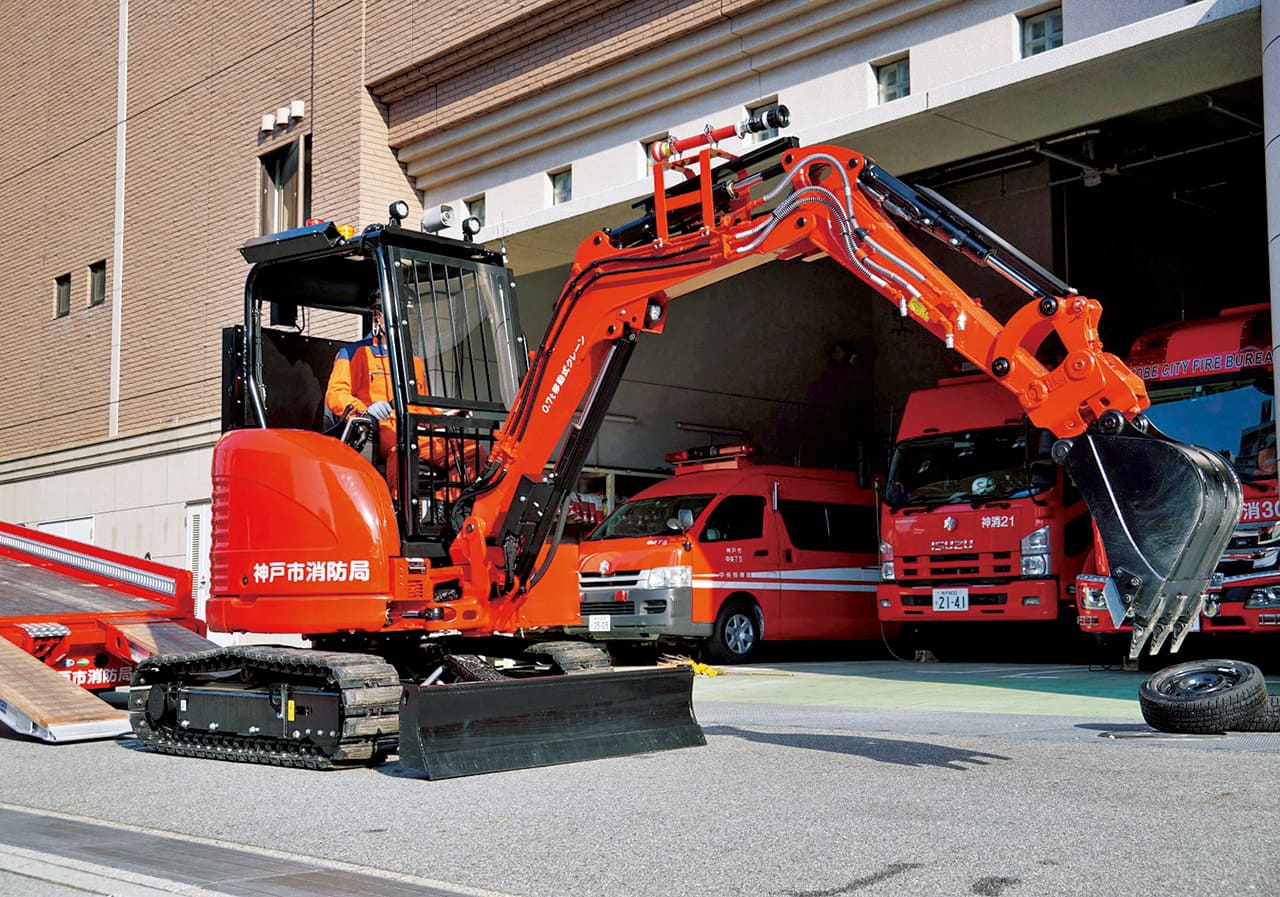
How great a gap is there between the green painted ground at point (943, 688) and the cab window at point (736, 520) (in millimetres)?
1797

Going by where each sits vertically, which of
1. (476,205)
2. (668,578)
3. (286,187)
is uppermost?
(286,187)

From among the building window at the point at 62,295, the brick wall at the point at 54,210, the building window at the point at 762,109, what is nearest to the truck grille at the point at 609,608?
the building window at the point at 762,109

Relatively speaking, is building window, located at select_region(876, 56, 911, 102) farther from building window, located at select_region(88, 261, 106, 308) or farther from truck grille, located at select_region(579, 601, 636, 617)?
building window, located at select_region(88, 261, 106, 308)

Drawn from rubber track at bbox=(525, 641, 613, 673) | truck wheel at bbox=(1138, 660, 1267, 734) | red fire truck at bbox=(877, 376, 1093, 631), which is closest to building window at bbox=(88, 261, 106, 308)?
red fire truck at bbox=(877, 376, 1093, 631)

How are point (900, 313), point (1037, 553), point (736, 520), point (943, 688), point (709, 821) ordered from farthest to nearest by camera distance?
1. point (736, 520)
2. point (1037, 553)
3. point (943, 688)
4. point (900, 313)
5. point (709, 821)

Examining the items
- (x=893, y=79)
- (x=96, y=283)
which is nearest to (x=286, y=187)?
(x=96, y=283)

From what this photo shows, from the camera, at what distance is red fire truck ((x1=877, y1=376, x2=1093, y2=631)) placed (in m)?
15.6

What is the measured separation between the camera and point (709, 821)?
19.6 feet

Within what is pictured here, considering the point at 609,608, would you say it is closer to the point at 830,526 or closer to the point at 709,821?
the point at 830,526

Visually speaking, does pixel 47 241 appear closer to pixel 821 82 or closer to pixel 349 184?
pixel 349 184

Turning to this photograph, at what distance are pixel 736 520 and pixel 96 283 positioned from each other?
13541 mm

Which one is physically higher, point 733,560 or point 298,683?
point 733,560

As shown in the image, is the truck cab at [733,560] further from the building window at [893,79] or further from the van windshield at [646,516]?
the building window at [893,79]

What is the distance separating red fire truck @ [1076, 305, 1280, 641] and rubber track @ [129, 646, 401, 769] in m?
6.91
